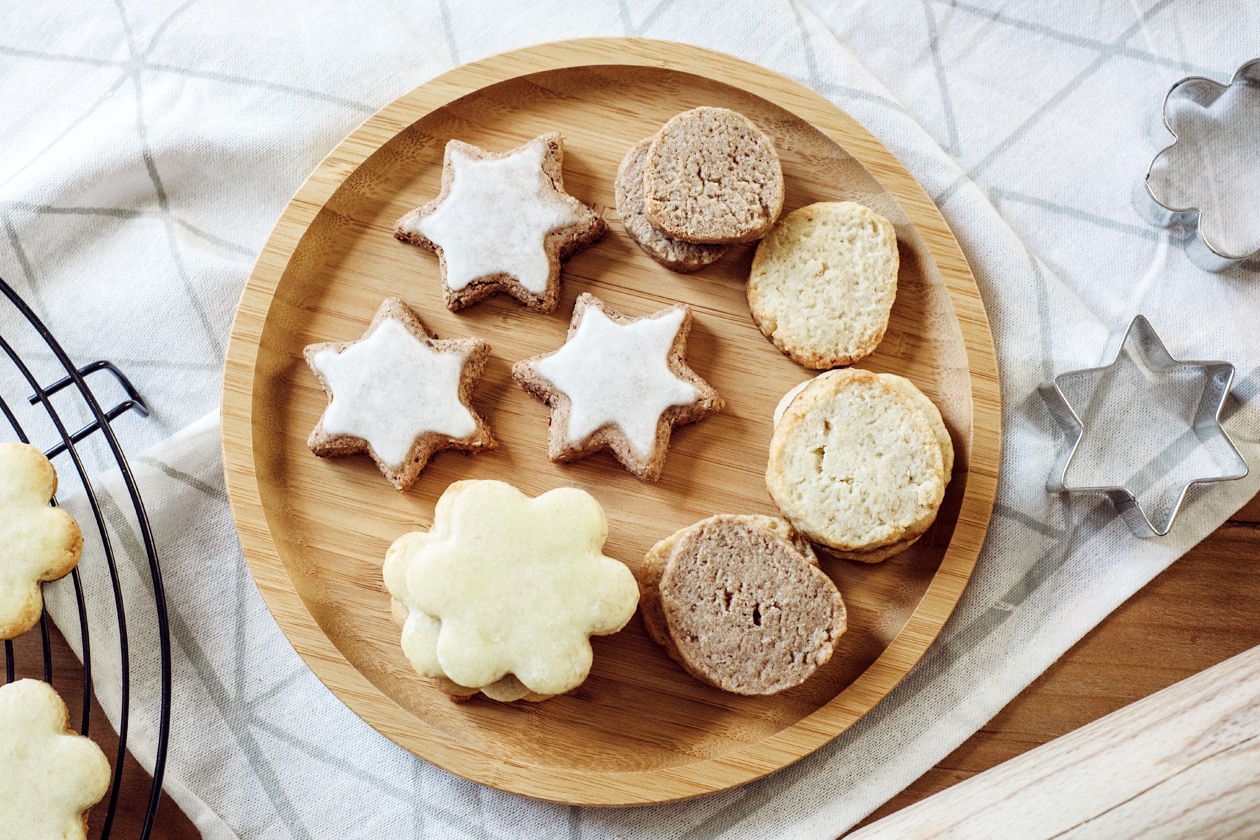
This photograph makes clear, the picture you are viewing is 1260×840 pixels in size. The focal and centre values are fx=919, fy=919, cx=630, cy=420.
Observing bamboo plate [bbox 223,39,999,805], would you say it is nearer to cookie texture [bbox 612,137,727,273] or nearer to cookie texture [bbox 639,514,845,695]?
cookie texture [bbox 612,137,727,273]

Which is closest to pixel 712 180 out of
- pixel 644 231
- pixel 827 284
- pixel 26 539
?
pixel 644 231

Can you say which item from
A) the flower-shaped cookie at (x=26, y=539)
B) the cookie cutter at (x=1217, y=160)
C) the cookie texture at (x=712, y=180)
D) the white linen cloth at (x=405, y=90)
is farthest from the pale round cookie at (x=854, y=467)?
the flower-shaped cookie at (x=26, y=539)

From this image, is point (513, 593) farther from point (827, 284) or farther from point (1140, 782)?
point (1140, 782)

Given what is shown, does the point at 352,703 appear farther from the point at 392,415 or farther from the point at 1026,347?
the point at 1026,347

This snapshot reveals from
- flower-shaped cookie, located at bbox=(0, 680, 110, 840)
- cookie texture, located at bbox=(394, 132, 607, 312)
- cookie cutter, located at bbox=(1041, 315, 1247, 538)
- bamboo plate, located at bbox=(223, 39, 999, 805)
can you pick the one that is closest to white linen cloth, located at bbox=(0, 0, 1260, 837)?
cookie cutter, located at bbox=(1041, 315, 1247, 538)

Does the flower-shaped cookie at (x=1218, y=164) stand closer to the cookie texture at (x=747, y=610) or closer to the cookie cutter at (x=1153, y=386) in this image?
the cookie cutter at (x=1153, y=386)

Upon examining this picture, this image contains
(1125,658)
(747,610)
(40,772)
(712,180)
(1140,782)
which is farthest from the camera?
(1125,658)

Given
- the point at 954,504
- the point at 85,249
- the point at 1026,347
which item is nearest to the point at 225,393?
the point at 85,249
